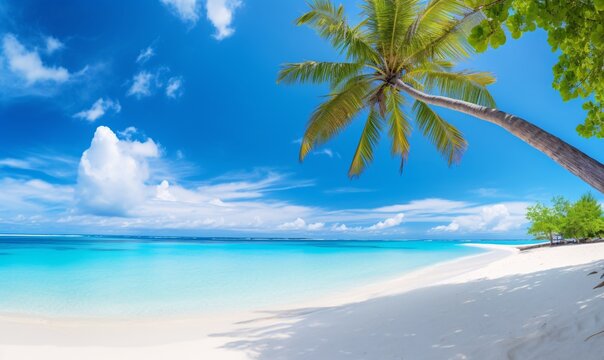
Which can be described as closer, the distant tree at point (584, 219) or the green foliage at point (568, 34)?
the green foliage at point (568, 34)

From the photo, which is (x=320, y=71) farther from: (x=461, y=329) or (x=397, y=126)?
(x=461, y=329)

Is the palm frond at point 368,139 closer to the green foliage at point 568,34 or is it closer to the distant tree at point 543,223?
the green foliage at point 568,34

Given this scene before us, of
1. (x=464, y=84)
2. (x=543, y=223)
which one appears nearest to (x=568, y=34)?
(x=464, y=84)

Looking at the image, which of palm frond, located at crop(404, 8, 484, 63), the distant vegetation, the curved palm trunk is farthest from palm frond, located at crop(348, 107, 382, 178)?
the distant vegetation

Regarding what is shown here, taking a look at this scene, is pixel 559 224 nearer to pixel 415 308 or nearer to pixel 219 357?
pixel 415 308

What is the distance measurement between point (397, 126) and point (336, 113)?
2.41 metres

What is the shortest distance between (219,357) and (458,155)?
6.83m

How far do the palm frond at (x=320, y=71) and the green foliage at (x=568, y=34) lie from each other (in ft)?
16.3

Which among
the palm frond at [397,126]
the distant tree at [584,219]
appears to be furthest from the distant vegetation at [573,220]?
the palm frond at [397,126]

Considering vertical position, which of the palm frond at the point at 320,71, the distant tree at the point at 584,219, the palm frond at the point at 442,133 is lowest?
the distant tree at the point at 584,219

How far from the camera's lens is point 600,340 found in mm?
2293

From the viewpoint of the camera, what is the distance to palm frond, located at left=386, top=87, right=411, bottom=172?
8184 mm

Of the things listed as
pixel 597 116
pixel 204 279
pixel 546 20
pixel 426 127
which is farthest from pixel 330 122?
pixel 204 279

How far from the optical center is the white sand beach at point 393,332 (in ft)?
8.95
